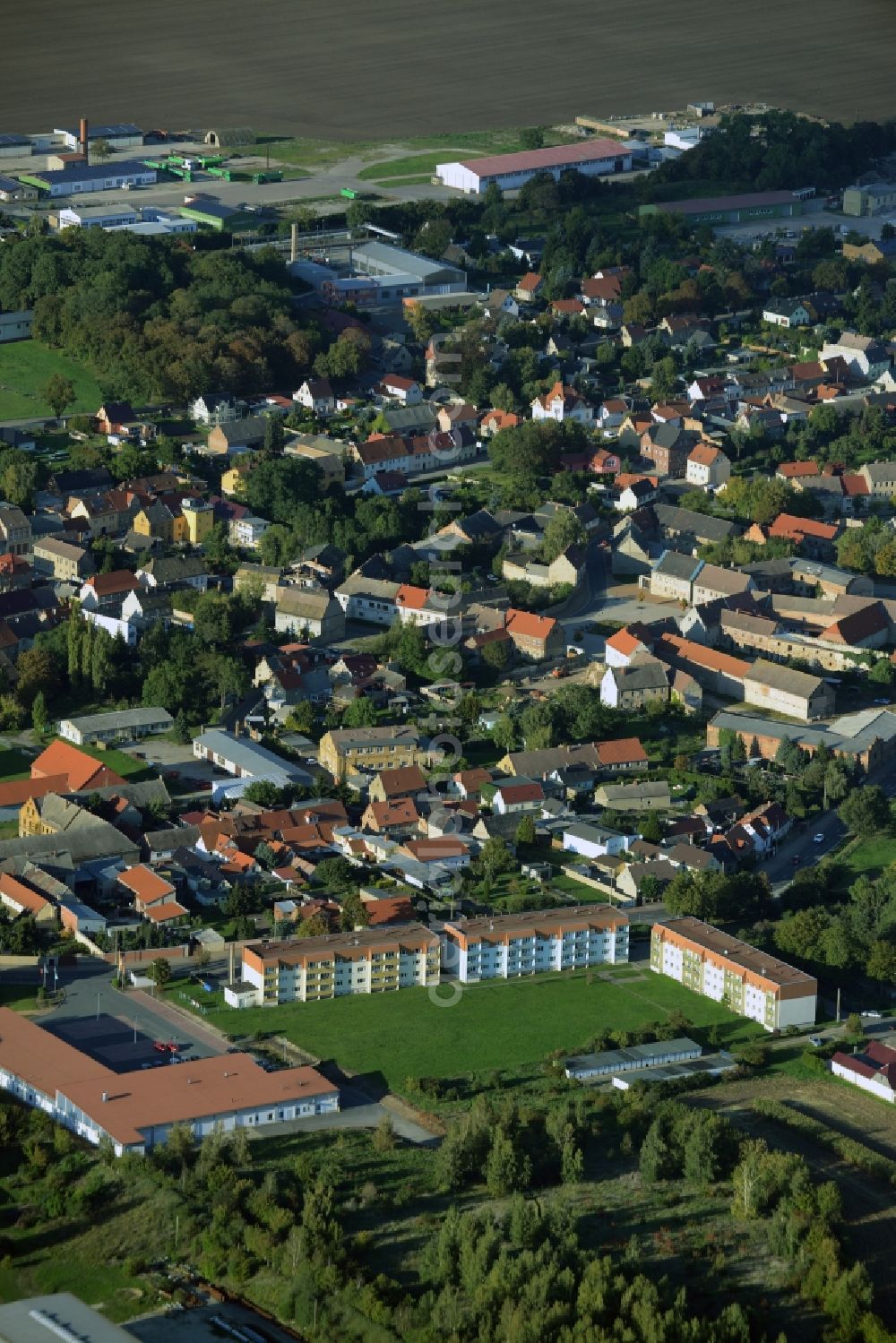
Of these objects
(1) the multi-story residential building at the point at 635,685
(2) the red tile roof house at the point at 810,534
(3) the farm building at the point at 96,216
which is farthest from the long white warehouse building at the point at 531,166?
(1) the multi-story residential building at the point at 635,685

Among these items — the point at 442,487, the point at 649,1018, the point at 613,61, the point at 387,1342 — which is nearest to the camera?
the point at 387,1342

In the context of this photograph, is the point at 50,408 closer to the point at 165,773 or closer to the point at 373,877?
the point at 165,773

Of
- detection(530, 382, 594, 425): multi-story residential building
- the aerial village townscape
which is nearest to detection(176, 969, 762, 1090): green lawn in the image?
the aerial village townscape

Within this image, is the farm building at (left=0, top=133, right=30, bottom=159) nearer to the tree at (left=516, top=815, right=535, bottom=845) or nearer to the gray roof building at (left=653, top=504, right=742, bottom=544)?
the gray roof building at (left=653, top=504, right=742, bottom=544)

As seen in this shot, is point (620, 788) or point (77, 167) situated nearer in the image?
point (620, 788)

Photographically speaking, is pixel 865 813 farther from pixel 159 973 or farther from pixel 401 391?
pixel 401 391

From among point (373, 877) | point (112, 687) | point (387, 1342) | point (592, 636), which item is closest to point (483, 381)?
point (592, 636)
